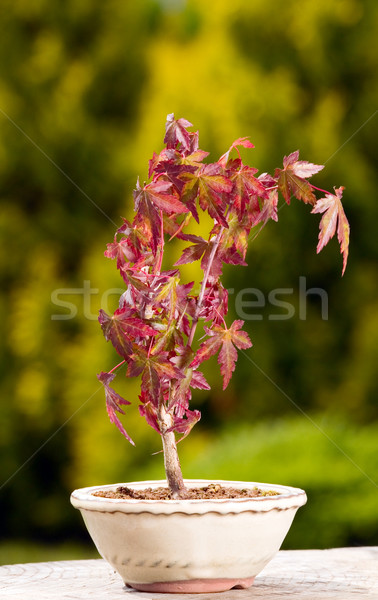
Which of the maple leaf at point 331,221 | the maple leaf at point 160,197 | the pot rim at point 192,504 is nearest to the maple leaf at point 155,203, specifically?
the maple leaf at point 160,197

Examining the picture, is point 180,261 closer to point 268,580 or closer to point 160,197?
point 160,197

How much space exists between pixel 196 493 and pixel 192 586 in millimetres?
157

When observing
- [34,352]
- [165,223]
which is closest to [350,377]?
[34,352]

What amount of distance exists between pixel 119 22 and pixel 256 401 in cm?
221

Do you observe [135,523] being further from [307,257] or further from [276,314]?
[307,257]

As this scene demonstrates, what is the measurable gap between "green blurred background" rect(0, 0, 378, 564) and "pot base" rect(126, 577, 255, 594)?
1.81 metres

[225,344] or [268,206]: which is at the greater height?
[268,206]

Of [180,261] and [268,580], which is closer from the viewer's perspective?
[180,261]

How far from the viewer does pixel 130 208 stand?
13.8 feet

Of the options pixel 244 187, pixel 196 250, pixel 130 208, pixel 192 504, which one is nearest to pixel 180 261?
pixel 196 250

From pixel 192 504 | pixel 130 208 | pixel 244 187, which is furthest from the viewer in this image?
pixel 130 208

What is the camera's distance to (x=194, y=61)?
4289mm

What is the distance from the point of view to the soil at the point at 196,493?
138cm

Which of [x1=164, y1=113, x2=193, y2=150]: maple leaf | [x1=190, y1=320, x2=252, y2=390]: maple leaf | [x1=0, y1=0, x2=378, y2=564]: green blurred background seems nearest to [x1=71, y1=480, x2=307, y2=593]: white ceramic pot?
[x1=190, y1=320, x2=252, y2=390]: maple leaf
